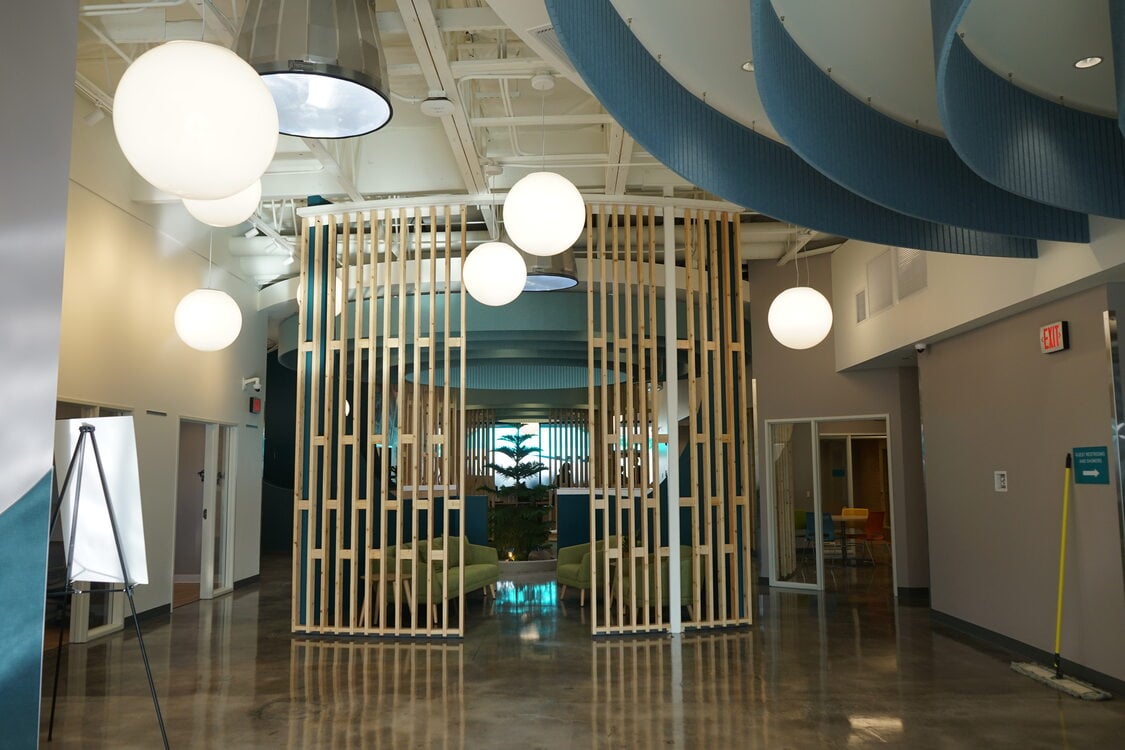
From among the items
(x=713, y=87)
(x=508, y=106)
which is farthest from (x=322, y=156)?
(x=713, y=87)

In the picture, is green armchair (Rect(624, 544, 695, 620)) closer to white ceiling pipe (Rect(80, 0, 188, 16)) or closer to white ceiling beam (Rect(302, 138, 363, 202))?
white ceiling beam (Rect(302, 138, 363, 202))

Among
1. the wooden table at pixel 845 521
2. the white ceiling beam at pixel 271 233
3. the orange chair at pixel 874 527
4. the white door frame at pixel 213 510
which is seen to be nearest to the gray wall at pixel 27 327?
the white ceiling beam at pixel 271 233

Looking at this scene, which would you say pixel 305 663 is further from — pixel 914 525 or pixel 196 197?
pixel 914 525

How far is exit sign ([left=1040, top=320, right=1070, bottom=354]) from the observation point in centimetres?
680

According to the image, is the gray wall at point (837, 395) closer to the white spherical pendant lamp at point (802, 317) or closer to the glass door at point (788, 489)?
the glass door at point (788, 489)

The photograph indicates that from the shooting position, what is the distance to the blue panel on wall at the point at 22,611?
3.21 meters

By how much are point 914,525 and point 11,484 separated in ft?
33.4

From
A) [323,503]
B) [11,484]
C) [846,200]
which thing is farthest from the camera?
[323,503]

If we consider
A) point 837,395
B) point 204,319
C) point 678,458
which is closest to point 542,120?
point 204,319

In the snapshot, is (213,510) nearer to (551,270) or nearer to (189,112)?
(551,270)

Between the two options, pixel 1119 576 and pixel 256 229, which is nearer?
pixel 1119 576

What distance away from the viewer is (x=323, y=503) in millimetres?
8539

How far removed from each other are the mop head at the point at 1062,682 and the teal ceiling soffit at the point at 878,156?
10.6 ft

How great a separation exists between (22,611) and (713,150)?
4.31m
